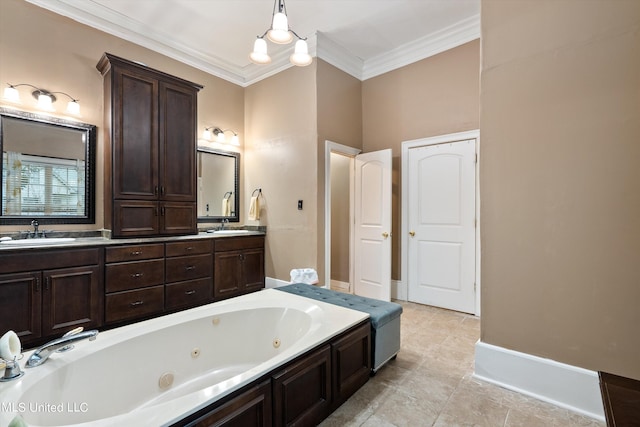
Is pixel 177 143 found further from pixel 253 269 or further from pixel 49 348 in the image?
pixel 49 348

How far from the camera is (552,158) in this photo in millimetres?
1898

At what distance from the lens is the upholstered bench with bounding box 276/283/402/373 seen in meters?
2.18

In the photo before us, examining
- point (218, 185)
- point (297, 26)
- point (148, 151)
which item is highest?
point (297, 26)

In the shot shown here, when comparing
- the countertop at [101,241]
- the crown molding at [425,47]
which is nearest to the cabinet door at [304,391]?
the countertop at [101,241]

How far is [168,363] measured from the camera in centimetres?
188

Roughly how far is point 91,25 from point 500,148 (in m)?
4.14

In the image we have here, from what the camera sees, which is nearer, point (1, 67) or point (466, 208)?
point (1, 67)

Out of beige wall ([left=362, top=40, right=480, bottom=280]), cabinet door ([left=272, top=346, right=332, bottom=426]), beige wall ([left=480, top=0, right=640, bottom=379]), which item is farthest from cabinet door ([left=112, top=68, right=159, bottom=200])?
beige wall ([left=480, top=0, right=640, bottom=379])

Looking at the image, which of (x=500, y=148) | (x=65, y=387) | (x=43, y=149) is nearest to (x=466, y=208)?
(x=500, y=148)

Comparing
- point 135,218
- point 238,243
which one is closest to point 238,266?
point 238,243

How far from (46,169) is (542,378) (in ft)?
14.6

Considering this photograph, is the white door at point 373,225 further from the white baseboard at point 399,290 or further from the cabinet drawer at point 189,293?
the cabinet drawer at point 189,293

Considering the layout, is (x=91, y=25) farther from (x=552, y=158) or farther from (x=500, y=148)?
(x=552, y=158)

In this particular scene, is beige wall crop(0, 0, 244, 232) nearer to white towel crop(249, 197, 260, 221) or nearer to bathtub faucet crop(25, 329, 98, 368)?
white towel crop(249, 197, 260, 221)
